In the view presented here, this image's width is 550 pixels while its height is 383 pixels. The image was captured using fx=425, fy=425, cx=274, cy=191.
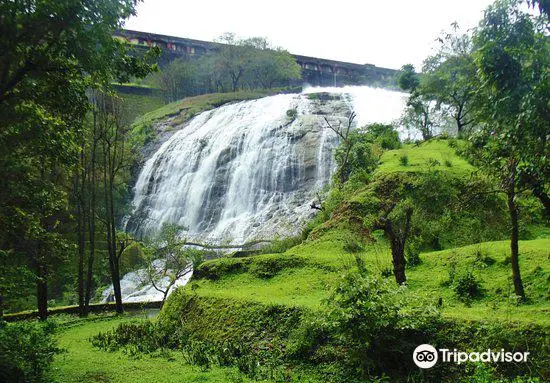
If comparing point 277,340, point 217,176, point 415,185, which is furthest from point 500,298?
point 217,176

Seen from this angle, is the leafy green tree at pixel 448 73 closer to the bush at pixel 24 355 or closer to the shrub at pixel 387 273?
the shrub at pixel 387 273

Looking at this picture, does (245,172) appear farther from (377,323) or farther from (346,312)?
(377,323)

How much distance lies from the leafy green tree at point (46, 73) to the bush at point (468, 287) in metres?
6.93

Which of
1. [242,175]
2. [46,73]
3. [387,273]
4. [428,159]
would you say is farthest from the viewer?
[242,175]

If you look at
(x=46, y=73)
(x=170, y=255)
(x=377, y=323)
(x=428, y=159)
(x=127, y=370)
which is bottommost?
(x=170, y=255)

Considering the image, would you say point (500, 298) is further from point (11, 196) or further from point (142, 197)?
point (142, 197)

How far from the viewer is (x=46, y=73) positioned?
6707 mm

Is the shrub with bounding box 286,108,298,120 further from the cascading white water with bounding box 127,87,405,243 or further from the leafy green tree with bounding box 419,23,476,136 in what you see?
the leafy green tree with bounding box 419,23,476,136

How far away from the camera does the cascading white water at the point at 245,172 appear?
2581 cm

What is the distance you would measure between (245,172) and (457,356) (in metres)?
23.3

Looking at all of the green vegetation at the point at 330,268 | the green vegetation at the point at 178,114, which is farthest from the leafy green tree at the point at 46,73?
the green vegetation at the point at 178,114

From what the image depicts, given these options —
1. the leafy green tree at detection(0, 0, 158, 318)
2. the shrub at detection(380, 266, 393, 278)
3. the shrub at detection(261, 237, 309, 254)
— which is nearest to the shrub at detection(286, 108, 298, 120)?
the shrub at detection(261, 237, 309, 254)

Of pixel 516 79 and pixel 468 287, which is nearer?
pixel 516 79

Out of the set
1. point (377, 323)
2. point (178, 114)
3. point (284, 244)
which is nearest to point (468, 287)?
point (377, 323)
